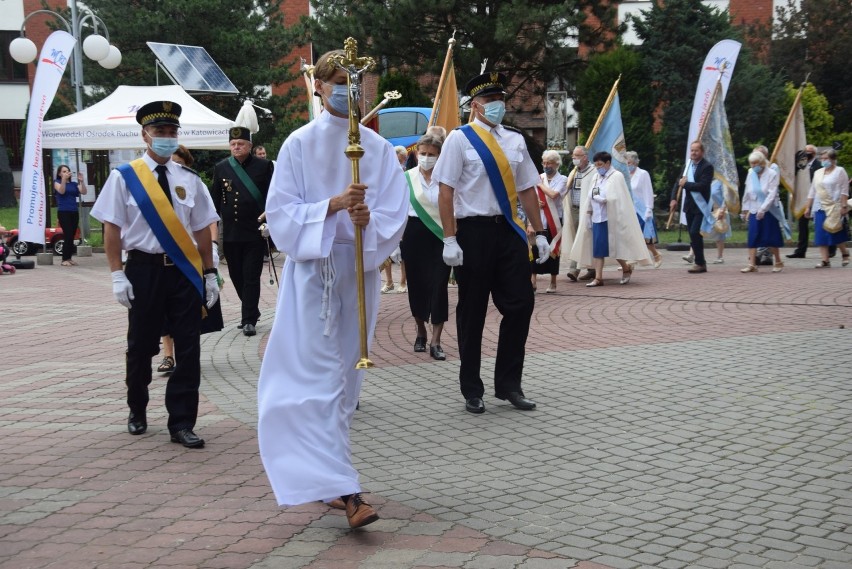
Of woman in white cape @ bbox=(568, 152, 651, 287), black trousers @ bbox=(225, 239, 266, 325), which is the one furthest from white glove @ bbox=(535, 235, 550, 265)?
woman in white cape @ bbox=(568, 152, 651, 287)

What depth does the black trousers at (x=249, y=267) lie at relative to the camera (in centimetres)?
1057

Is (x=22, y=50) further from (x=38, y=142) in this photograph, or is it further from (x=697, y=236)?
(x=697, y=236)

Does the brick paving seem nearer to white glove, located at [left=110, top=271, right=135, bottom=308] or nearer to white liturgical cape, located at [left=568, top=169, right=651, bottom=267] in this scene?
white glove, located at [left=110, top=271, right=135, bottom=308]

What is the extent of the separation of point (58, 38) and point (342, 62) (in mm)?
15788

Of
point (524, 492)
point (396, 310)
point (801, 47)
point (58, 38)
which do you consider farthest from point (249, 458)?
point (801, 47)

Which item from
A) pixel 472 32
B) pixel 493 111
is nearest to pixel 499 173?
pixel 493 111

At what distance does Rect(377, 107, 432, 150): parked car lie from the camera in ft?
71.0

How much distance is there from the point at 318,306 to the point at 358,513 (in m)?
0.97

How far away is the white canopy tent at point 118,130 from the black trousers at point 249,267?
8.55 meters

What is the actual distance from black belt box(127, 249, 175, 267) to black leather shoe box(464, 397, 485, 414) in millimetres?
2168

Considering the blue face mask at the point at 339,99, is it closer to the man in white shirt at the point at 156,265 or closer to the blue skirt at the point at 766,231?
the man in white shirt at the point at 156,265

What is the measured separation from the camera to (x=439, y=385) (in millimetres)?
7984

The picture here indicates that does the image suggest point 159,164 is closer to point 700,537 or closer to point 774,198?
point 700,537

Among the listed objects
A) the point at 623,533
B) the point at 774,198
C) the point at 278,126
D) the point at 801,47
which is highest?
the point at 801,47
